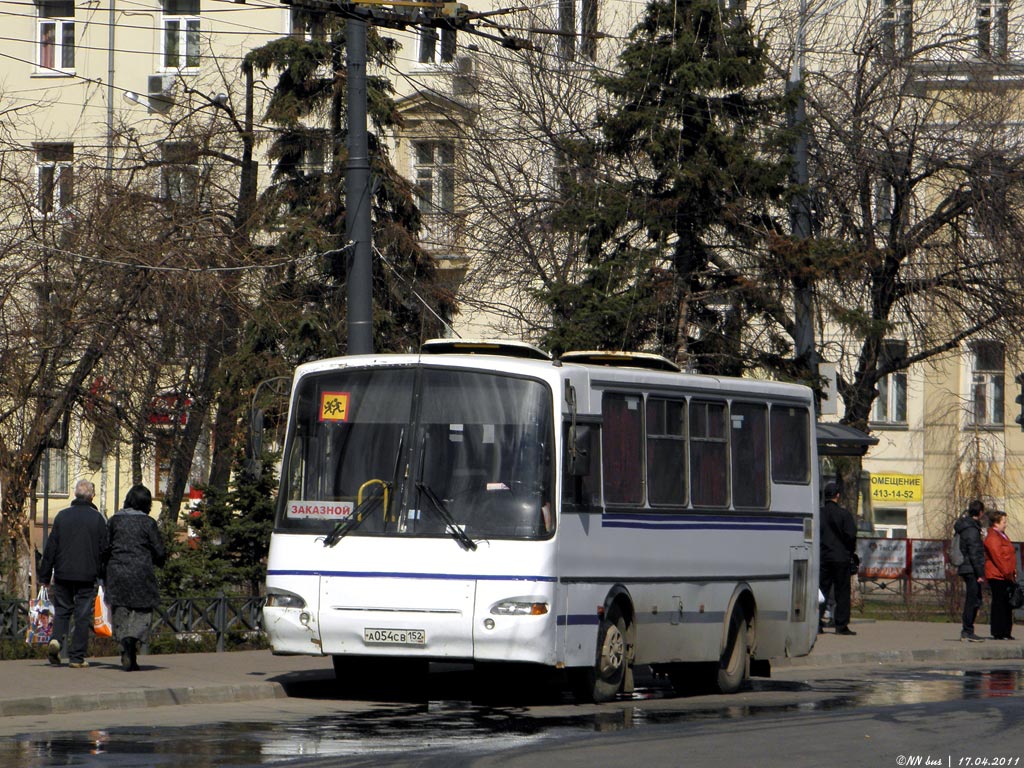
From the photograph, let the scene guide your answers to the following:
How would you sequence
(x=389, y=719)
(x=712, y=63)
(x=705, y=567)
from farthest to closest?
1. (x=712, y=63)
2. (x=705, y=567)
3. (x=389, y=719)

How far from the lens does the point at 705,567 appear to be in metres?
17.3

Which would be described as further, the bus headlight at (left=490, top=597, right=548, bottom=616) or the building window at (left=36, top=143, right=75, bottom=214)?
the building window at (left=36, top=143, right=75, bottom=214)

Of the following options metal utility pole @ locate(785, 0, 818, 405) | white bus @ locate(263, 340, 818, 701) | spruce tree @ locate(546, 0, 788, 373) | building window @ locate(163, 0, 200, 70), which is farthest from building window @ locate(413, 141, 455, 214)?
white bus @ locate(263, 340, 818, 701)

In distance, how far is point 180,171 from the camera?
2794cm

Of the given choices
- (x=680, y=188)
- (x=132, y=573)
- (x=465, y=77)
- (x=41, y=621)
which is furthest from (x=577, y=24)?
(x=132, y=573)

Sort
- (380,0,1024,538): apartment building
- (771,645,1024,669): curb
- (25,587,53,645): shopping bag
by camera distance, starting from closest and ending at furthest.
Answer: (25,587,53,645): shopping bag < (771,645,1024,669): curb < (380,0,1024,538): apartment building

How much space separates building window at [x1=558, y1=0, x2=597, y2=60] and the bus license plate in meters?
17.6

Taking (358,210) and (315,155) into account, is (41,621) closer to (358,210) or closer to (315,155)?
(358,210)

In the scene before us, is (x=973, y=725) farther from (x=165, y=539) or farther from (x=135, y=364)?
(x=135, y=364)

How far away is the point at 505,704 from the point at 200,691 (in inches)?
101

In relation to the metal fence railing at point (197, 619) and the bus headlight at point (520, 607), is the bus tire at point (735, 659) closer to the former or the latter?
the bus headlight at point (520, 607)

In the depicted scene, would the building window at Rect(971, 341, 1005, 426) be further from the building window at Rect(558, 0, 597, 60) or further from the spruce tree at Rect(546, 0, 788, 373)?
the spruce tree at Rect(546, 0, 788, 373)

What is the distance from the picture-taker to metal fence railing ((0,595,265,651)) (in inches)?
764

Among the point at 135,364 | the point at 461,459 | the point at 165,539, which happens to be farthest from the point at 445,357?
the point at 135,364
